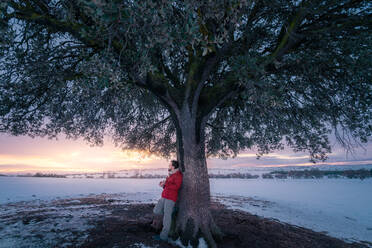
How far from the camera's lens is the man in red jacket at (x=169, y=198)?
6789mm

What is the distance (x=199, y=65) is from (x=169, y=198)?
4952 millimetres

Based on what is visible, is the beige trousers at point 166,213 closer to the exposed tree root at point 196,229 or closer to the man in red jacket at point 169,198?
A: the man in red jacket at point 169,198

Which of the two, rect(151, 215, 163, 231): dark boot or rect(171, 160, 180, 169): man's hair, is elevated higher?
rect(171, 160, 180, 169): man's hair

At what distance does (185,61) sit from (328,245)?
9.38 m

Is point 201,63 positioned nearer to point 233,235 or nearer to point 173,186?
point 173,186

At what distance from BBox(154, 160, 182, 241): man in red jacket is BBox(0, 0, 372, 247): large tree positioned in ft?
0.90

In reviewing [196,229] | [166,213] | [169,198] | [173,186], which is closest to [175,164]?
[173,186]

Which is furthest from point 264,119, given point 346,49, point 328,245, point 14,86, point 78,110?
point 14,86

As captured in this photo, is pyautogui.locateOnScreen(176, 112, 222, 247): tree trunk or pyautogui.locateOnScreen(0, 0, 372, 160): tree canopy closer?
pyautogui.locateOnScreen(0, 0, 372, 160): tree canopy

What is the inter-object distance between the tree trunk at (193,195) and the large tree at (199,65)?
0.03 meters

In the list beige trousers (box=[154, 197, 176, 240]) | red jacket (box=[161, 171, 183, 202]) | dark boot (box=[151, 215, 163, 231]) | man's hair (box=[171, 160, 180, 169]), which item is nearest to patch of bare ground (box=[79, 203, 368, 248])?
dark boot (box=[151, 215, 163, 231])

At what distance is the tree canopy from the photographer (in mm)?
5184

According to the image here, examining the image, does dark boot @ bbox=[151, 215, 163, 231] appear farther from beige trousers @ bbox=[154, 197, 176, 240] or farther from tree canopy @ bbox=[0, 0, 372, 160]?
tree canopy @ bbox=[0, 0, 372, 160]

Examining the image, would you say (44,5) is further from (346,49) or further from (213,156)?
(213,156)
